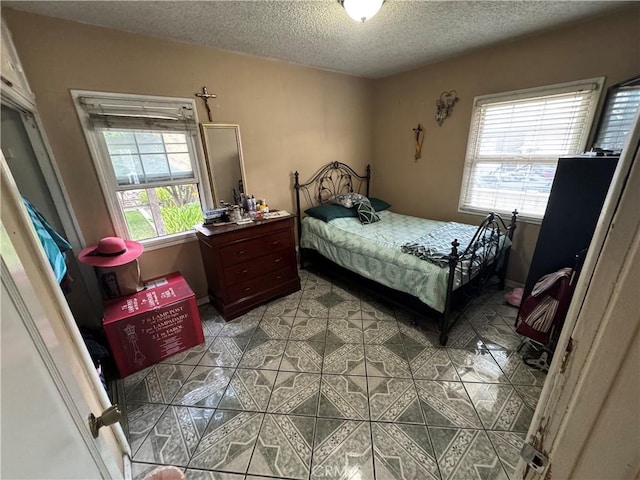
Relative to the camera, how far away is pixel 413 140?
3377 mm

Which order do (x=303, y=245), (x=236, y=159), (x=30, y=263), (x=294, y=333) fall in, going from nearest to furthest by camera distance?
(x=30, y=263)
(x=294, y=333)
(x=236, y=159)
(x=303, y=245)

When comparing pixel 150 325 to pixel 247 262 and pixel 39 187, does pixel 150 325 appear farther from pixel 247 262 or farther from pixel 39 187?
pixel 39 187

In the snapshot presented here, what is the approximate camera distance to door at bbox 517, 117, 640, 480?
0.44 m

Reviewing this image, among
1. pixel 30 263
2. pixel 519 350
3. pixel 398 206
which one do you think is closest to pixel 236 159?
pixel 30 263

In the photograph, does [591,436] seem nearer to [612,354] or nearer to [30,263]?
[612,354]

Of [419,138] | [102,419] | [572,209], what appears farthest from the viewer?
[419,138]

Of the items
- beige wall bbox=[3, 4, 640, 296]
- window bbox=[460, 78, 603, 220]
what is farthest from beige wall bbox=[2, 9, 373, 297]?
window bbox=[460, 78, 603, 220]

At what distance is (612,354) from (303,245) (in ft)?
9.69

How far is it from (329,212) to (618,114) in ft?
8.48

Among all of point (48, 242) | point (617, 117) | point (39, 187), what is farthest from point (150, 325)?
point (617, 117)

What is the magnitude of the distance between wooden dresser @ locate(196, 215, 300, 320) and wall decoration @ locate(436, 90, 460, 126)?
2217 mm

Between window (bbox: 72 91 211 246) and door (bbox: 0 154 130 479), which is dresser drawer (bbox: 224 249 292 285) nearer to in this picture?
window (bbox: 72 91 211 246)

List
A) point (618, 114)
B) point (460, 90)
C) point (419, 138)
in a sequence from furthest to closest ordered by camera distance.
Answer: point (419, 138) < point (460, 90) < point (618, 114)

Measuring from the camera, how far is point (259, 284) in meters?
2.62
